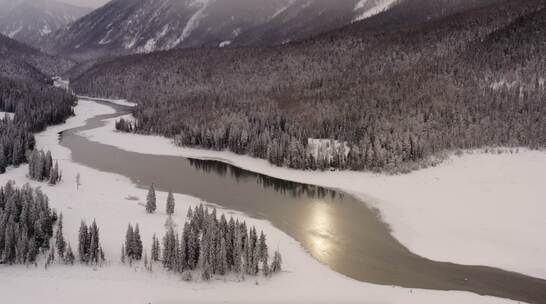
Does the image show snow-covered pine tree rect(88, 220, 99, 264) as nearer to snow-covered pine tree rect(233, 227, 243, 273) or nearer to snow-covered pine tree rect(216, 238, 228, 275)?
snow-covered pine tree rect(216, 238, 228, 275)

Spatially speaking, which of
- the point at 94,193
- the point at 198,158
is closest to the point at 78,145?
the point at 198,158

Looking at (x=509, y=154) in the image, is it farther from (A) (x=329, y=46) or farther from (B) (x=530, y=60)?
(A) (x=329, y=46)

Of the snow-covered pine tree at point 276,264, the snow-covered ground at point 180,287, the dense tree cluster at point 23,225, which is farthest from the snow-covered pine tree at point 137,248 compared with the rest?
the snow-covered pine tree at point 276,264

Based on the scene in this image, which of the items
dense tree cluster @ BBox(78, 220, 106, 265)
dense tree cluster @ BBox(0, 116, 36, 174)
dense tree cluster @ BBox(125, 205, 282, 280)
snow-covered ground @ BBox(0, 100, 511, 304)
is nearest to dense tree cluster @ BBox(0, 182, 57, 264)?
snow-covered ground @ BBox(0, 100, 511, 304)

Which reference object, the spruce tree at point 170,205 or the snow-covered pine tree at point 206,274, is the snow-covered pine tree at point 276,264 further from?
the spruce tree at point 170,205

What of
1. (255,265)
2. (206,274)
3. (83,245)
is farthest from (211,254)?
(83,245)

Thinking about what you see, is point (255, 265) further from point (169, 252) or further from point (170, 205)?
point (170, 205)

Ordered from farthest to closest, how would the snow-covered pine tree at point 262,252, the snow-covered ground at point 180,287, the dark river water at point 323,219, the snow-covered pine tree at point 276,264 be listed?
the snow-covered pine tree at point 262,252 → the dark river water at point 323,219 → the snow-covered pine tree at point 276,264 → the snow-covered ground at point 180,287
